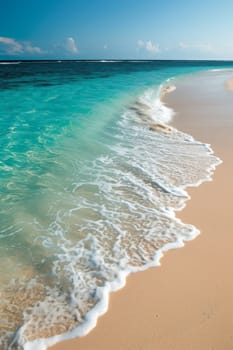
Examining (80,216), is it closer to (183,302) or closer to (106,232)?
(106,232)

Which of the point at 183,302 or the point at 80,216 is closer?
the point at 183,302

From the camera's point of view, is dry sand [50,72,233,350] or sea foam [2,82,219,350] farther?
sea foam [2,82,219,350]

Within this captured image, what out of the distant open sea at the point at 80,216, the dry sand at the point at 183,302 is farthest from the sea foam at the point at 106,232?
the dry sand at the point at 183,302

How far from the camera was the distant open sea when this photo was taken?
320 centimetres

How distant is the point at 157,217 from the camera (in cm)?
493

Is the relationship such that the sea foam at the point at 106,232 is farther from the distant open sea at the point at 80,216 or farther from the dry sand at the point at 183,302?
the dry sand at the point at 183,302

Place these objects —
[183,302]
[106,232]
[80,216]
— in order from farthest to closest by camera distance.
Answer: [80,216] < [106,232] < [183,302]

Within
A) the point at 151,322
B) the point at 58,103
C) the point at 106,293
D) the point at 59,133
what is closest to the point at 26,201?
the point at 106,293

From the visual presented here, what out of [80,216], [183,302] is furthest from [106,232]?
[183,302]

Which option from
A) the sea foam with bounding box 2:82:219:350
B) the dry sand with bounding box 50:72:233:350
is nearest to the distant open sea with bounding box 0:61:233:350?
the sea foam with bounding box 2:82:219:350

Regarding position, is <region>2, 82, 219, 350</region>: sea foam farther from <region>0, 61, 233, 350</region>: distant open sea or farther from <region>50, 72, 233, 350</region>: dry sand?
<region>50, 72, 233, 350</region>: dry sand

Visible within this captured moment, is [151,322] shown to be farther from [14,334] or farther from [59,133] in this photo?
[59,133]

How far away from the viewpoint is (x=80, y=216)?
5.01 metres

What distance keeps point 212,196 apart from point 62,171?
11.2 feet
